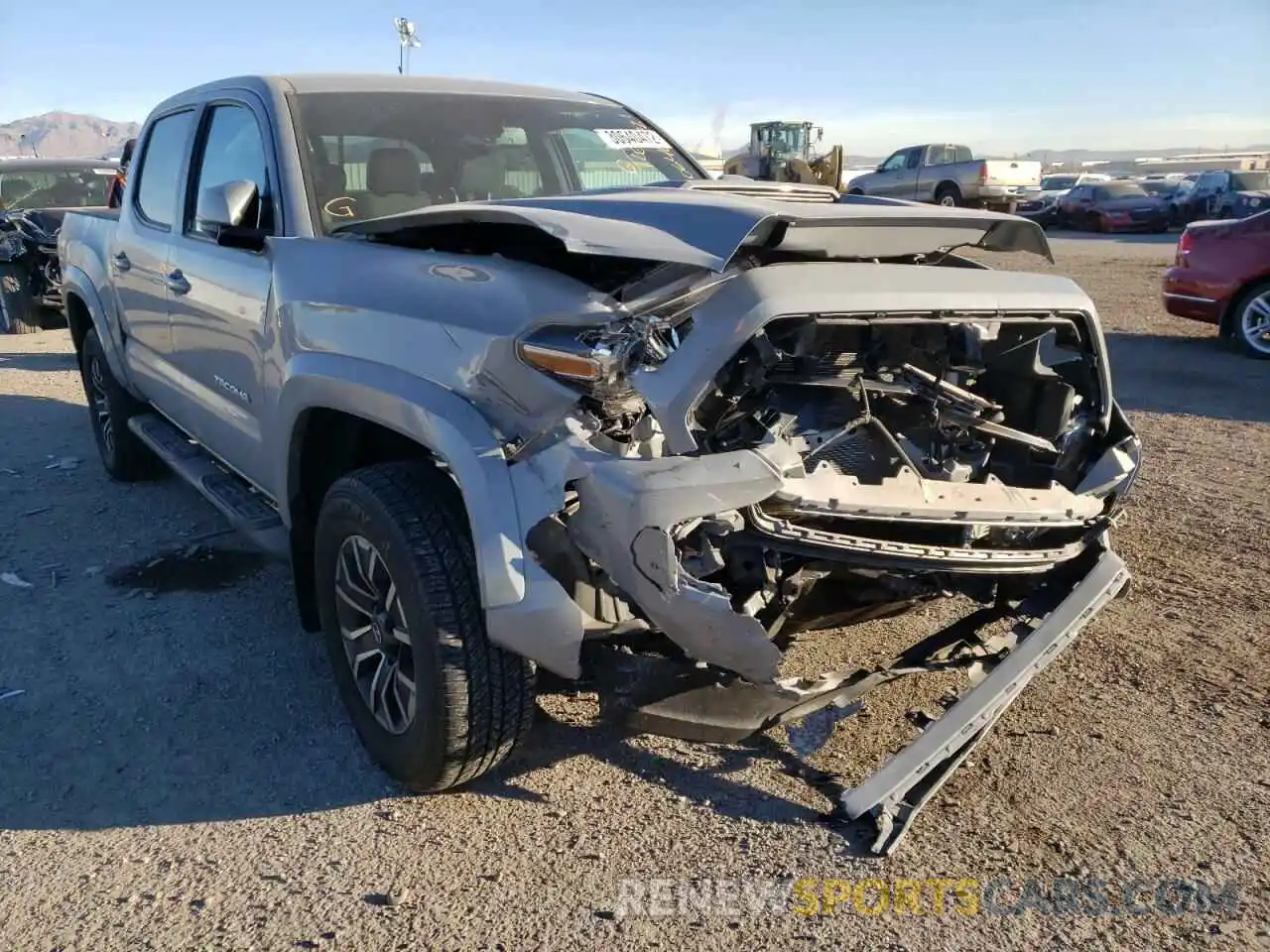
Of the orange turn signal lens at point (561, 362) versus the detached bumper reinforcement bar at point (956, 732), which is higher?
the orange turn signal lens at point (561, 362)

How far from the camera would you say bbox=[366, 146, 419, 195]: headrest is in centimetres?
367

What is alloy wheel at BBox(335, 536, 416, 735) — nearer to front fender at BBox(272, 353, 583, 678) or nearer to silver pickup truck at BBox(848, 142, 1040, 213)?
front fender at BBox(272, 353, 583, 678)

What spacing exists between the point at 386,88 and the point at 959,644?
293 centimetres

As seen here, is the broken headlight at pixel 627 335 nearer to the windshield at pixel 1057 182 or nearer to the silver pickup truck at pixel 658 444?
the silver pickup truck at pixel 658 444

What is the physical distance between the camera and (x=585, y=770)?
10.00 feet

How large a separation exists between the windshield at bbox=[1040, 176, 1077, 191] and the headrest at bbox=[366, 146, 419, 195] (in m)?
36.0

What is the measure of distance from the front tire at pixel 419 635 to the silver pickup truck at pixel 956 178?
78.6 ft

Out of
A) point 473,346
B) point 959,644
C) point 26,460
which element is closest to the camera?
point 473,346

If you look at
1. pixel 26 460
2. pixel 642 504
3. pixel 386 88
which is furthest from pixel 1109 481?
pixel 26 460

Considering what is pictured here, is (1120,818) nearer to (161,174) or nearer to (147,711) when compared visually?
(147,711)

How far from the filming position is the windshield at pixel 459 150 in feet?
11.9

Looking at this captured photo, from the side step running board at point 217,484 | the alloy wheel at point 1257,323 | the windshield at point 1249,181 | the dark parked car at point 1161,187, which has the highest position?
the windshield at point 1249,181

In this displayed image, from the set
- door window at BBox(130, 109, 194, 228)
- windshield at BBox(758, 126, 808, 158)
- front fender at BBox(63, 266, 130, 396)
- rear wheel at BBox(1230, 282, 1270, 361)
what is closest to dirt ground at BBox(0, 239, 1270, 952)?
front fender at BBox(63, 266, 130, 396)

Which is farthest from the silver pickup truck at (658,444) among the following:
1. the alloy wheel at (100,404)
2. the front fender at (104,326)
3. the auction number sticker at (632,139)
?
the alloy wheel at (100,404)
